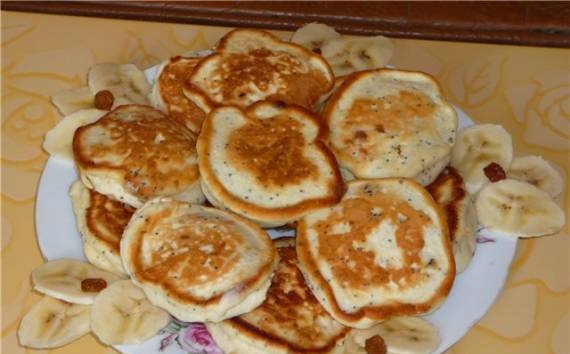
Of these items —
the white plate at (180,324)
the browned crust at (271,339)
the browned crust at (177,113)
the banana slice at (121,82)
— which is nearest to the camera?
the browned crust at (271,339)

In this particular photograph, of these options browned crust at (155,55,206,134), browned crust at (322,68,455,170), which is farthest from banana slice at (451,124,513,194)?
browned crust at (155,55,206,134)

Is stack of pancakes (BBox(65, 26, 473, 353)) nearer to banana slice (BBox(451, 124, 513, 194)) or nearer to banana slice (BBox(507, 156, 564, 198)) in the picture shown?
banana slice (BBox(451, 124, 513, 194))

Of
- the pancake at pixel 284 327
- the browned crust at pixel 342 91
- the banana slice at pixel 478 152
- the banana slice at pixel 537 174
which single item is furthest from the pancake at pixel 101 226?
the banana slice at pixel 537 174

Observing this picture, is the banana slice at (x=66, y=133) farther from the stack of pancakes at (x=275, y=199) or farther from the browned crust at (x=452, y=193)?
the browned crust at (x=452, y=193)

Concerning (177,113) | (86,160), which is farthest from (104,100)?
(86,160)

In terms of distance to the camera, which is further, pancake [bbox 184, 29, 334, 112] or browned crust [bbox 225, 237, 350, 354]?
pancake [bbox 184, 29, 334, 112]

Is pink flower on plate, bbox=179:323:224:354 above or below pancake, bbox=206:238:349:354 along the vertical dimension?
below

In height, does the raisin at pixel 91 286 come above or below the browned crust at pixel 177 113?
below
